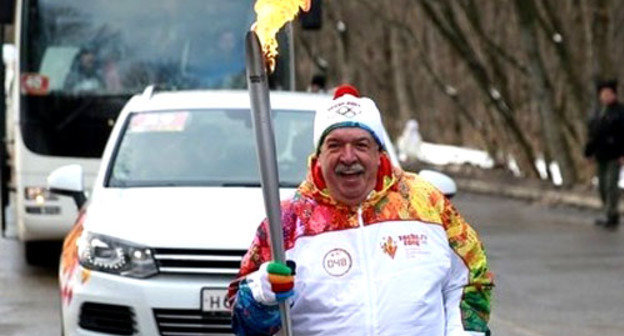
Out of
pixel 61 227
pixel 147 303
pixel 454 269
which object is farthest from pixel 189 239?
pixel 61 227

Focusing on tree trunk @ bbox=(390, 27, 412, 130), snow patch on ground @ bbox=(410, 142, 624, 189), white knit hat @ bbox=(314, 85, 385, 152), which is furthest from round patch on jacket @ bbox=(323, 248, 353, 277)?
tree trunk @ bbox=(390, 27, 412, 130)

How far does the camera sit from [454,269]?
488cm

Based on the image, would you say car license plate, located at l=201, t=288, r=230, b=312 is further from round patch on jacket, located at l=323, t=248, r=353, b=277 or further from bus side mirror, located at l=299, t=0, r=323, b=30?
bus side mirror, located at l=299, t=0, r=323, b=30

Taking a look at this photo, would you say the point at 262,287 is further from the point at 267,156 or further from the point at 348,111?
the point at 348,111

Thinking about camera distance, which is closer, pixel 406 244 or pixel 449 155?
pixel 406 244

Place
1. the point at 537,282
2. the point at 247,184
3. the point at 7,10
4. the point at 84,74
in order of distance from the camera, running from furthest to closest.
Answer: the point at 84,74 → the point at 7,10 → the point at 537,282 → the point at 247,184

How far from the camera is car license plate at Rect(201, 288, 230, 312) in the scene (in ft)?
27.9

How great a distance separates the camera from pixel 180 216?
9.02 meters

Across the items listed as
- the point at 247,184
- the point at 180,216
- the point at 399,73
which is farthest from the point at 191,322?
the point at 399,73

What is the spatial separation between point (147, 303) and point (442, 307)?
3.77 m

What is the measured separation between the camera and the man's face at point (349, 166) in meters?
4.71

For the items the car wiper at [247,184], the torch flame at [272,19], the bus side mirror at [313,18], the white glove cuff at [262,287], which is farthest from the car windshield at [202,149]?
the white glove cuff at [262,287]

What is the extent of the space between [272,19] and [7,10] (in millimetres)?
9914

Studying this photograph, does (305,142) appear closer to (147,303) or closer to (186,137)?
(186,137)
